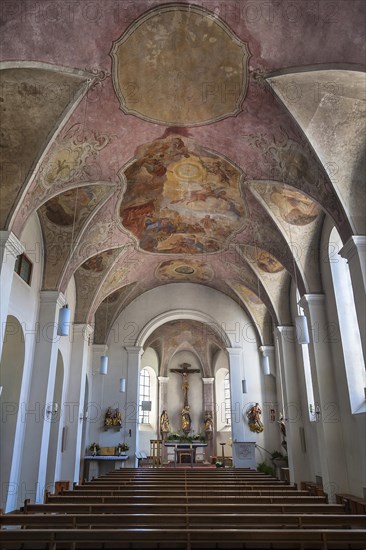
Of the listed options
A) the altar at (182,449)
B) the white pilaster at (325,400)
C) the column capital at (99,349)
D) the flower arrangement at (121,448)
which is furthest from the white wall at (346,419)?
the altar at (182,449)

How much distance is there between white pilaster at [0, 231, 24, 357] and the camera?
8.81 metres

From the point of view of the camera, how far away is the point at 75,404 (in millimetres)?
Answer: 15750

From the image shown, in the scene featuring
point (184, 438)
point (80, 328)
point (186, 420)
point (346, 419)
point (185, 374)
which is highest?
point (185, 374)

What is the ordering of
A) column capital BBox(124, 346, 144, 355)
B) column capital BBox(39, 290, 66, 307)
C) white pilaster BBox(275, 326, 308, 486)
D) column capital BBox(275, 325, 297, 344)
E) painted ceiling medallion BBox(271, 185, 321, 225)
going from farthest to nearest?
1. column capital BBox(124, 346, 144, 355)
2. column capital BBox(275, 325, 297, 344)
3. white pilaster BBox(275, 326, 308, 486)
4. column capital BBox(39, 290, 66, 307)
5. painted ceiling medallion BBox(271, 185, 321, 225)

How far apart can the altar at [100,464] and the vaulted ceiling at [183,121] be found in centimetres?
850

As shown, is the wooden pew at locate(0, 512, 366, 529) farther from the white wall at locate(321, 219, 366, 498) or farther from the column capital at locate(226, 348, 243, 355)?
the column capital at locate(226, 348, 243, 355)

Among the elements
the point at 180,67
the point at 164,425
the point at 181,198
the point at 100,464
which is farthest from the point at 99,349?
the point at 180,67

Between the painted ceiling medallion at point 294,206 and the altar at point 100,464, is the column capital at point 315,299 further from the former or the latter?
the altar at point 100,464

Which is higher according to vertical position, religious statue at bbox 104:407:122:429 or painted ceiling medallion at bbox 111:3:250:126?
painted ceiling medallion at bbox 111:3:250:126

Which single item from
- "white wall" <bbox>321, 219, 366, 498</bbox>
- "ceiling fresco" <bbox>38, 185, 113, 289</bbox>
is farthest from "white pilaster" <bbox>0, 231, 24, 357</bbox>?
"white wall" <bbox>321, 219, 366, 498</bbox>

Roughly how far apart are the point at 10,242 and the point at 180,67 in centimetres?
501

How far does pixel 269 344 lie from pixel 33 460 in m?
11.9

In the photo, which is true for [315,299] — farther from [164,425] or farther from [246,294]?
[164,425]

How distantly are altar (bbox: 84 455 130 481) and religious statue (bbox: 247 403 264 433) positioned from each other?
18.7ft
